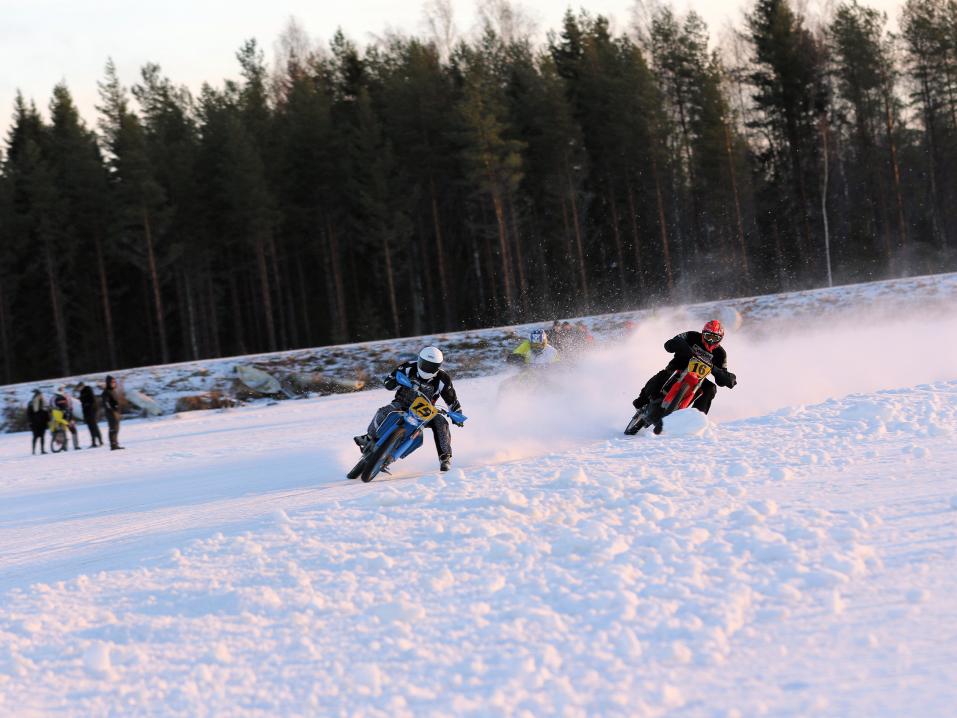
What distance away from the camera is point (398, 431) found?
10.7 metres

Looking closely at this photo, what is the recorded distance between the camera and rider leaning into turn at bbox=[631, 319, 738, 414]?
41.8 ft

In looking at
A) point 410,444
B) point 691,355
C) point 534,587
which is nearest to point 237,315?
point 691,355

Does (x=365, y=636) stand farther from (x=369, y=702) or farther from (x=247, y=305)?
(x=247, y=305)

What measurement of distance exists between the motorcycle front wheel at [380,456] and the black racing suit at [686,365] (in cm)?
400

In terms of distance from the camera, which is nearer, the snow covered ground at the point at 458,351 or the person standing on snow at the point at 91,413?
the person standing on snow at the point at 91,413

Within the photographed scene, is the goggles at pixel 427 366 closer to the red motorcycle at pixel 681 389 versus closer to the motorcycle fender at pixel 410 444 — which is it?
the motorcycle fender at pixel 410 444

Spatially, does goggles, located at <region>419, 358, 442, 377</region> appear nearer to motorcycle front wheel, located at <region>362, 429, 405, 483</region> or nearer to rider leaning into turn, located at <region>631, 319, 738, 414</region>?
motorcycle front wheel, located at <region>362, 429, 405, 483</region>

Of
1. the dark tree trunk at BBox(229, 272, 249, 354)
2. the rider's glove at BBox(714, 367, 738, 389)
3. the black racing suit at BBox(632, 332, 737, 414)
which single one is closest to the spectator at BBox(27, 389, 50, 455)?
the black racing suit at BBox(632, 332, 737, 414)

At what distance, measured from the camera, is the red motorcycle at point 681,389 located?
12.9 meters

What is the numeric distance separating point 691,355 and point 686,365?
0.18 m

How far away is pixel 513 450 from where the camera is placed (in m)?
12.9

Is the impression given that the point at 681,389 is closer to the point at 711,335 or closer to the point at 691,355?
the point at 691,355

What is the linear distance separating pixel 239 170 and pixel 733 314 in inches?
1066

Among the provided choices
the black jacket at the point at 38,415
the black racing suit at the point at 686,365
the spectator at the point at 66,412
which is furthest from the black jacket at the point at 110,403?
the black racing suit at the point at 686,365
